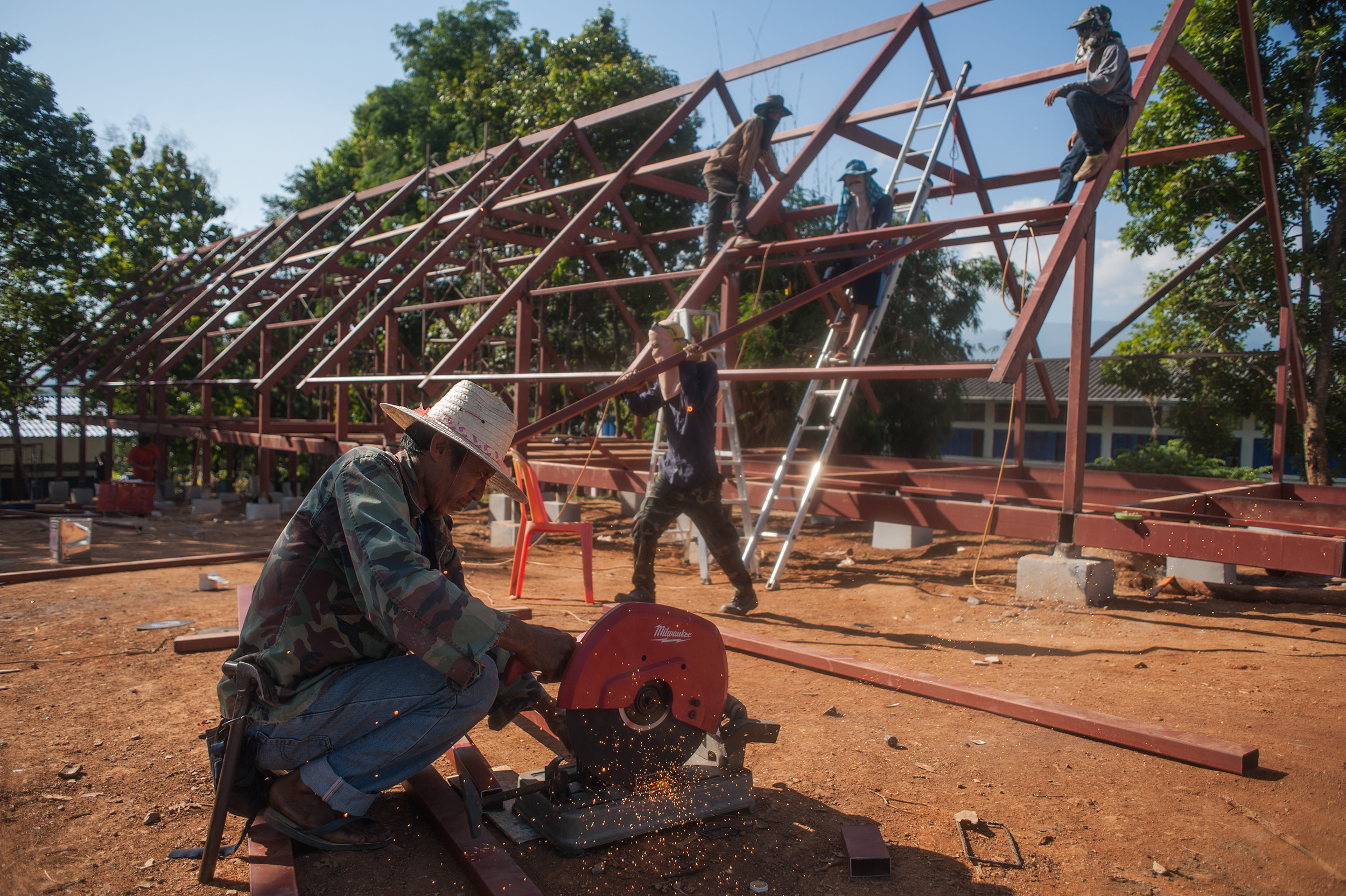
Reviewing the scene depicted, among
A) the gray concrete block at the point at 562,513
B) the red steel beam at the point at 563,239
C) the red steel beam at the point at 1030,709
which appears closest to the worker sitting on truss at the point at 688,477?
the red steel beam at the point at 1030,709

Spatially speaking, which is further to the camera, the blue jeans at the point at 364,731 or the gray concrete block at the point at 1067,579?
the gray concrete block at the point at 1067,579

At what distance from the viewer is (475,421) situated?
232 centimetres

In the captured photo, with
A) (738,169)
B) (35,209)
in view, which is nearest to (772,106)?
(738,169)

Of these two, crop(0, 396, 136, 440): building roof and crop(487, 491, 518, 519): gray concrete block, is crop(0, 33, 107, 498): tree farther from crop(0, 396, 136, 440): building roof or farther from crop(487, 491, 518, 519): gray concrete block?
crop(487, 491, 518, 519): gray concrete block

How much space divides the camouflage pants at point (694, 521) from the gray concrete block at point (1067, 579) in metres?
2.06

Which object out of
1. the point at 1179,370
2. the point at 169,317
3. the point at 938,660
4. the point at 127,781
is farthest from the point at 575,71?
→ the point at 127,781

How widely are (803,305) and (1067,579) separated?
205 inches

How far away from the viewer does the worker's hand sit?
2172 millimetres

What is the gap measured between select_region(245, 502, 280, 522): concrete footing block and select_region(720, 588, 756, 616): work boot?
885 cm

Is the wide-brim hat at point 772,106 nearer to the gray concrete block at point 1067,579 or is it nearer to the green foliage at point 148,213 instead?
the gray concrete block at point 1067,579

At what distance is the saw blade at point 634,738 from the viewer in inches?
88.0

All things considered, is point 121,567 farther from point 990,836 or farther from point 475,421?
point 990,836

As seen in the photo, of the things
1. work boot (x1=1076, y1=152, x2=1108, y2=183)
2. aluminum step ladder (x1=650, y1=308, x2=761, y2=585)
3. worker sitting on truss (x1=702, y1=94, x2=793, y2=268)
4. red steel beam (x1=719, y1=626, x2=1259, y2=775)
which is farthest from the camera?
worker sitting on truss (x1=702, y1=94, x2=793, y2=268)

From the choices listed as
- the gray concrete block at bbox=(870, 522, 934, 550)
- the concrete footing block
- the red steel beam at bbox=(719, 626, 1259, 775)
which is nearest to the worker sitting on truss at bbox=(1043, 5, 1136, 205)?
the red steel beam at bbox=(719, 626, 1259, 775)
